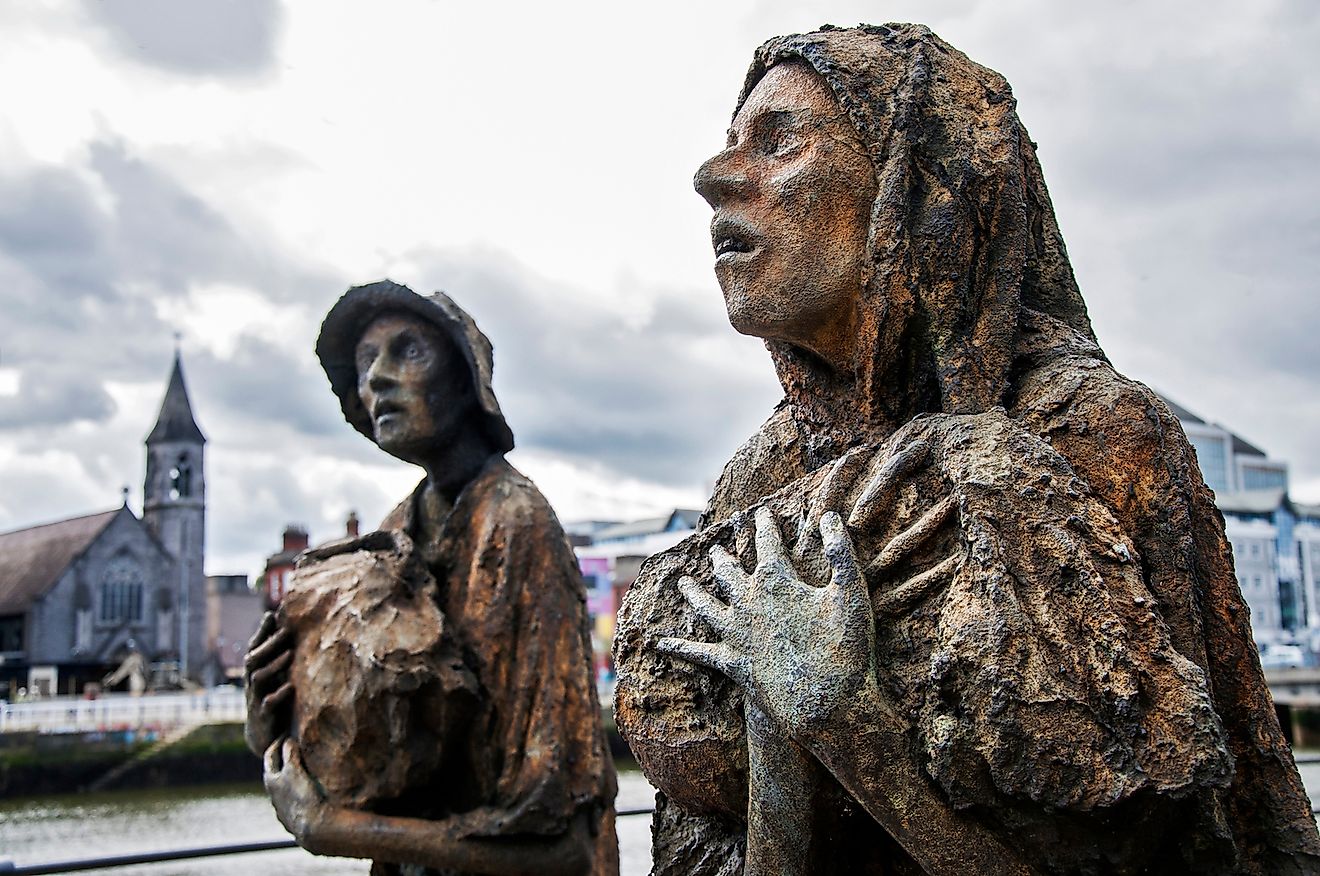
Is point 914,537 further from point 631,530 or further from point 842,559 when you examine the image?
point 631,530

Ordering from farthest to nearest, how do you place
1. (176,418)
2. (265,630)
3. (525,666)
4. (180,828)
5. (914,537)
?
Result: (176,418), (180,828), (265,630), (525,666), (914,537)

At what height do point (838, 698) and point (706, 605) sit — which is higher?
point (706, 605)

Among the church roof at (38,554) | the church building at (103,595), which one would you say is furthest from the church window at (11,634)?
the church roof at (38,554)

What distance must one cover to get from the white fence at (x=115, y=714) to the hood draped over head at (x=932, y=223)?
2392 cm

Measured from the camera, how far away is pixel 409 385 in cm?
407

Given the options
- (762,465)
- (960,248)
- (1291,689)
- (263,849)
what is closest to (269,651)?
(762,465)

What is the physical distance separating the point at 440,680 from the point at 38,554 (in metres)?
48.7

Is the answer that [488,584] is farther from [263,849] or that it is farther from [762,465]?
[263,849]

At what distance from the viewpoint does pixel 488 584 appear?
3.82m

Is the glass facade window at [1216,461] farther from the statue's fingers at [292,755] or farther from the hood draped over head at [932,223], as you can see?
the hood draped over head at [932,223]

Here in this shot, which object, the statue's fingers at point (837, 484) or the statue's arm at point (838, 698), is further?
the statue's fingers at point (837, 484)

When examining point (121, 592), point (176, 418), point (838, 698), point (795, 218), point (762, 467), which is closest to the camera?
point (838, 698)

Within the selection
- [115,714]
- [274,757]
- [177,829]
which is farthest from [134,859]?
[115,714]

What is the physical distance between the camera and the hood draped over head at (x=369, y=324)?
160 inches
